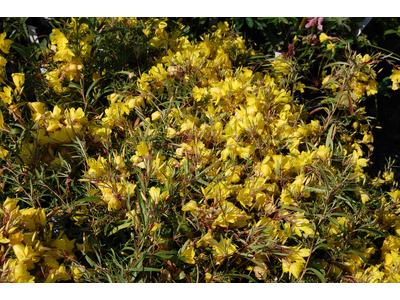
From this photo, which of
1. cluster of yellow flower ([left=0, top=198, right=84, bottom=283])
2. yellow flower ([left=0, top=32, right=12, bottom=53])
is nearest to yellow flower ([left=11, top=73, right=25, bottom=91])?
yellow flower ([left=0, top=32, right=12, bottom=53])

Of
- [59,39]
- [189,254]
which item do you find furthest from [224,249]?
[59,39]

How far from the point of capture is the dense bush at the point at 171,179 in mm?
1253

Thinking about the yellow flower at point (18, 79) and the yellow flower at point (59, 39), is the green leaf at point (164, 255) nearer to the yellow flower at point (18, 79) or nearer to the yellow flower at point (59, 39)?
the yellow flower at point (18, 79)

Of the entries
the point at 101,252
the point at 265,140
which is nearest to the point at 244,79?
the point at 265,140

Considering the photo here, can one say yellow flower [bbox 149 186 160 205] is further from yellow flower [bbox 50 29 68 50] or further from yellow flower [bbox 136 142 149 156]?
yellow flower [bbox 50 29 68 50]

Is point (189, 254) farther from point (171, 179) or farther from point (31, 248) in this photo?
point (31, 248)

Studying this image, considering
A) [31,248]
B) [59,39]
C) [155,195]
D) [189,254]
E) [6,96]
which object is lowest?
[189,254]

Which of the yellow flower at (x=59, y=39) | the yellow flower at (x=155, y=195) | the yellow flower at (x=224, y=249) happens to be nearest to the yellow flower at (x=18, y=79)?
the yellow flower at (x=59, y=39)

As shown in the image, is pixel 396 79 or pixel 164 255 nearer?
pixel 164 255

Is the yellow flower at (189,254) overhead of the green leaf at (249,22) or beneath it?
beneath

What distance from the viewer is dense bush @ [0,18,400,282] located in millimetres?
1253

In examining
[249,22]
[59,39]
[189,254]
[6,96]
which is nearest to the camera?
[189,254]

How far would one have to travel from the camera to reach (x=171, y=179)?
1.32 m
